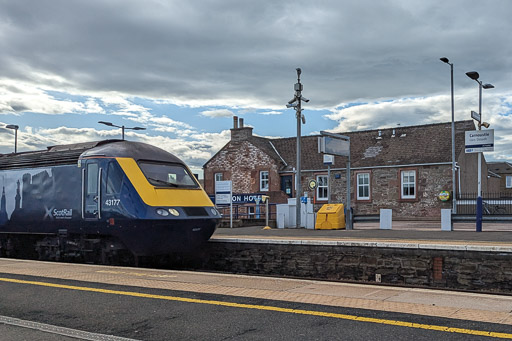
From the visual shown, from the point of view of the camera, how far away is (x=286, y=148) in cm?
4200

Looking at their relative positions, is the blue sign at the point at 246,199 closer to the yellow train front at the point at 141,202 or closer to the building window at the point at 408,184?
the building window at the point at 408,184

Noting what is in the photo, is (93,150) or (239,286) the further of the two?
(93,150)

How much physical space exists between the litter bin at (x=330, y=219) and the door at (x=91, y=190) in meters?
10.6

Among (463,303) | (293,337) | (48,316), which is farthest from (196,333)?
(463,303)

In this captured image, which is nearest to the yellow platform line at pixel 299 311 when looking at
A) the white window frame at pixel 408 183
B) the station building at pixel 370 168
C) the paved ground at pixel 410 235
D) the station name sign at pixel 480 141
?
the paved ground at pixel 410 235

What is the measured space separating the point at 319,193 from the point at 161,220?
89.9 feet

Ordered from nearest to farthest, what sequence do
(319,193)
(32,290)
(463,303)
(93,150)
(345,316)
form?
(345,316) → (463,303) → (32,290) → (93,150) → (319,193)

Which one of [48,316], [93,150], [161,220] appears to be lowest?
[48,316]

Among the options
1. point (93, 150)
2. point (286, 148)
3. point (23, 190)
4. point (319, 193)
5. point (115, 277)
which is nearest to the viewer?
point (115, 277)

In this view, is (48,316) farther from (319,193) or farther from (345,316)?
(319,193)

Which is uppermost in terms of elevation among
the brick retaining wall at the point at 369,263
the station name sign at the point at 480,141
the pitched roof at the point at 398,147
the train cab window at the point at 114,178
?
the pitched roof at the point at 398,147

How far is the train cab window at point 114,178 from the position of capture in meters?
12.6

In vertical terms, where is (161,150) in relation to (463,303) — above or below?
above

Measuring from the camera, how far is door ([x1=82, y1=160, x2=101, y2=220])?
13000mm
